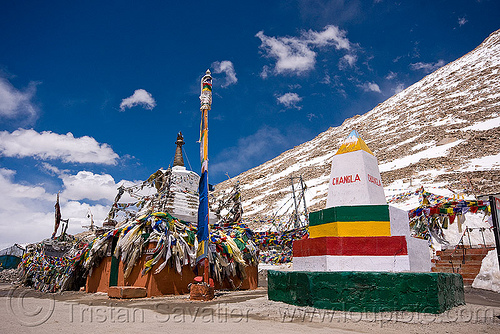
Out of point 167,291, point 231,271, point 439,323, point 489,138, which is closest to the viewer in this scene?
point 439,323

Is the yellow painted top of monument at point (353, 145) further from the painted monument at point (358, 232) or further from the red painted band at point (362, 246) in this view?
the red painted band at point (362, 246)

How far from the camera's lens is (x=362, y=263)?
6.91 metres

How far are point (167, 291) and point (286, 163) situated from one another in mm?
62408

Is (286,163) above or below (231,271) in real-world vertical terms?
above

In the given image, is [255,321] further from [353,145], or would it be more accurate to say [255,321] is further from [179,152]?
[179,152]

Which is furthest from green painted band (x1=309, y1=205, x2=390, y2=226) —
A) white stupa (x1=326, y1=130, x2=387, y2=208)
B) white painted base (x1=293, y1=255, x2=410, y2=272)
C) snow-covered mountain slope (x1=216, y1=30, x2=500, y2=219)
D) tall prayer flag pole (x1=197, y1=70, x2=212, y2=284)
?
snow-covered mountain slope (x1=216, y1=30, x2=500, y2=219)

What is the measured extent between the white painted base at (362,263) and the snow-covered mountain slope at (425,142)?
45.3 feet

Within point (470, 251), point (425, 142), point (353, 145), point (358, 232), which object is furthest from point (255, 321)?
point (425, 142)

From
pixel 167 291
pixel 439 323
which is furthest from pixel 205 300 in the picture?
pixel 439 323

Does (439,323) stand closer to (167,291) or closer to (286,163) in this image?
(167,291)

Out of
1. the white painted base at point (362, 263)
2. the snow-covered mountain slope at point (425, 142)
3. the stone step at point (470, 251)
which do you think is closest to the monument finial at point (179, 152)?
the snow-covered mountain slope at point (425, 142)

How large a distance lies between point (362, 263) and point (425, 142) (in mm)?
49559

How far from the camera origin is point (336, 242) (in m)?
7.12

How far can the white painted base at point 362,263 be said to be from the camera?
22.3ft
